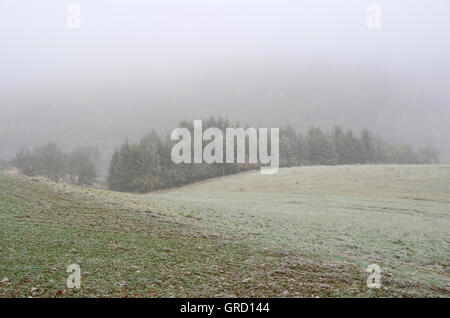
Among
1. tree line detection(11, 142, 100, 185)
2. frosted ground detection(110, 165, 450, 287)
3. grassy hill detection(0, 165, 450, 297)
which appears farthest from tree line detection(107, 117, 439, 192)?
grassy hill detection(0, 165, 450, 297)

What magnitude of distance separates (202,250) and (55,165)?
77.4m

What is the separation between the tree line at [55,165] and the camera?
74919 mm

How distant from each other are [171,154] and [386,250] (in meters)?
64.7

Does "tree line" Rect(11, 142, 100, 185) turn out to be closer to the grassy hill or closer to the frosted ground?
the frosted ground

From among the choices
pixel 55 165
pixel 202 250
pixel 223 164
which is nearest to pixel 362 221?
pixel 202 250

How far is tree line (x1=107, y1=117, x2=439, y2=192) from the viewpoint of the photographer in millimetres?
72750

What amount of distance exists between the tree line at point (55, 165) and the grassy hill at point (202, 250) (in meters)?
59.3

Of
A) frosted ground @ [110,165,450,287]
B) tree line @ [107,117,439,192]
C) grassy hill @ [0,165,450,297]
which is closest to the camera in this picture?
grassy hill @ [0,165,450,297]

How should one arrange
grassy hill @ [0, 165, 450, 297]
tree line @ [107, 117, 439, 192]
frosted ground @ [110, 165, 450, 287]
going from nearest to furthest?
grassy hill @ [0, 165, 450, 297]
frosted ground @ [110, 165, 450, 287]
tree line @ [107, 117, 439, 192]

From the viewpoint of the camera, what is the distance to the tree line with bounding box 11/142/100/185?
7492cm

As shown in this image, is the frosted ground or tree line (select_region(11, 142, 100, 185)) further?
tree line (select_region(11, 142, 100, 185))

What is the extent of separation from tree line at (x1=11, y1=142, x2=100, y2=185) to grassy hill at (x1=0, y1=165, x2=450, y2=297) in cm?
5932

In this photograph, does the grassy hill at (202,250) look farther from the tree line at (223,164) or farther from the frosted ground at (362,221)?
the tree line at (223,164)
